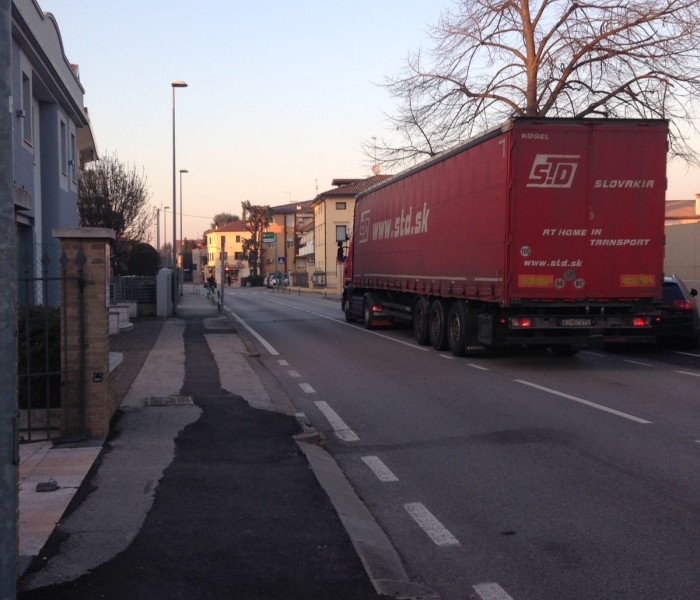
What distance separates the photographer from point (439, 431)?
8977 mm

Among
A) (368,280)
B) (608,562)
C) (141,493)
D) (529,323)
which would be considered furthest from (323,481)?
(368,280)

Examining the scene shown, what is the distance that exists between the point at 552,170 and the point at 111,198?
2645 cm

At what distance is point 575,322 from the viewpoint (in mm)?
13758

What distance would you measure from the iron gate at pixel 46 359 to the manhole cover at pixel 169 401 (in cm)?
191

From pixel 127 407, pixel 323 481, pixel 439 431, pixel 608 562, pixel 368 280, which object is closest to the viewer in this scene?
pixel 608 562

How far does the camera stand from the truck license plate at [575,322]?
13.7 metres

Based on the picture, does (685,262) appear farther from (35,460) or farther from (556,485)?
(35,460)

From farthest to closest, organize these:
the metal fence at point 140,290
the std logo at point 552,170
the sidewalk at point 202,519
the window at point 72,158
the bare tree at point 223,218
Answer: the bare tree at point 223,218 → the metal fence at point 140,290 → the window at point 72,158 → the std logo at point 552,170 → the sidewalk at point 202,519

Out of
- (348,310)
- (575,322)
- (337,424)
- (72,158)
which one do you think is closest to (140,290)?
(72,158)

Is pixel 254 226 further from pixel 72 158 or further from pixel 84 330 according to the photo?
pixel 84 330

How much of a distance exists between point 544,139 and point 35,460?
9488mm

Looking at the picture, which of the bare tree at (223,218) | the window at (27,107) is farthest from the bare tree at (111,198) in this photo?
the bare tree at (223,218)

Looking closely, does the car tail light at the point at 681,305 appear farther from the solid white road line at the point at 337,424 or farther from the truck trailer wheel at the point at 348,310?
the truck trailer wheel at the point at 348,310

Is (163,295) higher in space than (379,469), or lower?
higher
